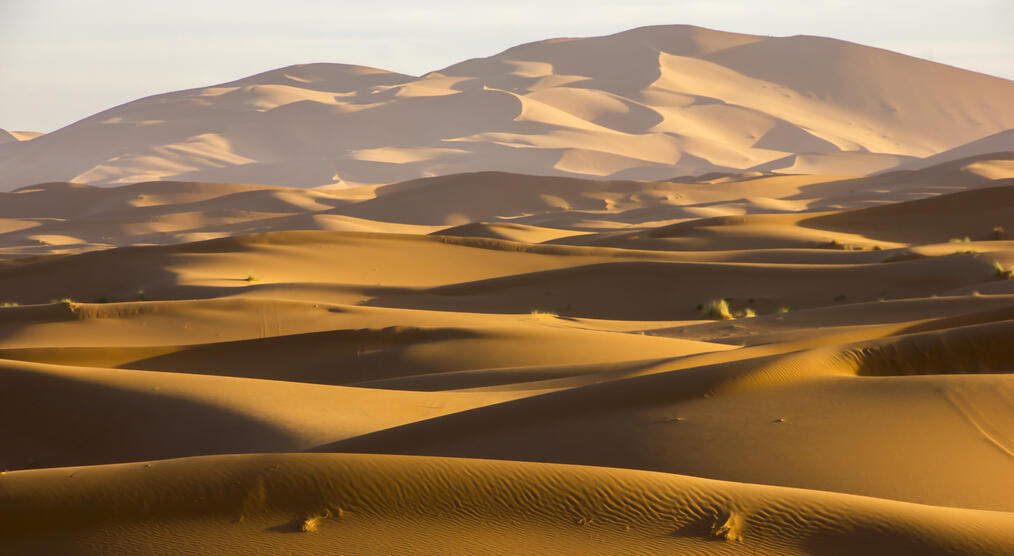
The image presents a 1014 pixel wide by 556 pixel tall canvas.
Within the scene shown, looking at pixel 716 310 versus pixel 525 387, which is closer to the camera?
pixel 525 387

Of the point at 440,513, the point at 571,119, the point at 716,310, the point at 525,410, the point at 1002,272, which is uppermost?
the point at 571,119

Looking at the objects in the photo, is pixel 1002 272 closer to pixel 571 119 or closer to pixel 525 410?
pixel 525 410

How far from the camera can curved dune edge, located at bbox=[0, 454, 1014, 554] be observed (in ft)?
12.1

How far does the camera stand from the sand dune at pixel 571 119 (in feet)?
320

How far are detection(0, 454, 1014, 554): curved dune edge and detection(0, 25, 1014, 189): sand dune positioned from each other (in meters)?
84.9

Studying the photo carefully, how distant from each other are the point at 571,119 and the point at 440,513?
107 meters

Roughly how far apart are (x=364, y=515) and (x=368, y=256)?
19823 mm

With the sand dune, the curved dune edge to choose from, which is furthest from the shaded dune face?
the sand dune

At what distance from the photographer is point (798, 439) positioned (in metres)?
5.75

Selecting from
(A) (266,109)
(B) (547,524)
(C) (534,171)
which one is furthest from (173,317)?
(A) (266,109)

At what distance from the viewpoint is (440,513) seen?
13.1 ft

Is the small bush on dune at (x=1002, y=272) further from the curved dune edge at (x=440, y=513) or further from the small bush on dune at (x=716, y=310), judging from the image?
the curved dune edge at (x=440, y=513)

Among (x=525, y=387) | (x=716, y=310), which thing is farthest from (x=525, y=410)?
(x=716, y=310)

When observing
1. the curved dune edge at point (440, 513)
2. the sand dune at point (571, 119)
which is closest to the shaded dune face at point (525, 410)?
the curved dune edge at point (440, 513)
